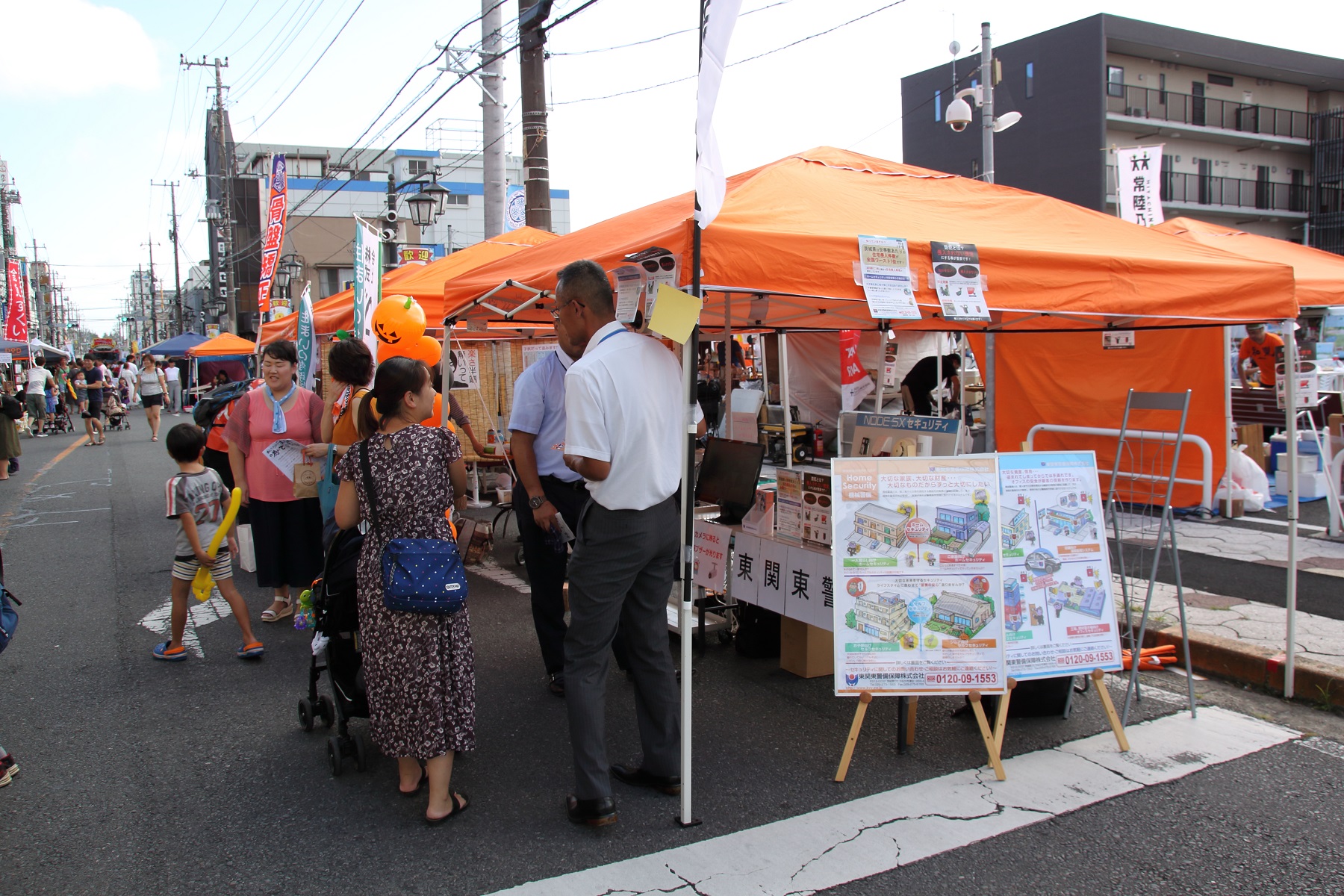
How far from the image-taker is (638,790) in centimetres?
351

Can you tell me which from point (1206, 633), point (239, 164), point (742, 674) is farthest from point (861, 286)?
point (239, 164)

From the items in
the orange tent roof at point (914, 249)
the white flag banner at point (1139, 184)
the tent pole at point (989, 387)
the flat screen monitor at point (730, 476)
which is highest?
the white flag banner at point (1139, 184)

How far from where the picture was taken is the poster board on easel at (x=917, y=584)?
3541mm

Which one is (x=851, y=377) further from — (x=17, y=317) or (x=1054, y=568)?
(x=17, y=317)

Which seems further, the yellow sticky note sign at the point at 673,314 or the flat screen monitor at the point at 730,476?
the flat screen monitor at the point at 730,476

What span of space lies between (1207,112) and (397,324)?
33561 mm

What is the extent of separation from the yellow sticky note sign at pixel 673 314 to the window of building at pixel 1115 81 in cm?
3001

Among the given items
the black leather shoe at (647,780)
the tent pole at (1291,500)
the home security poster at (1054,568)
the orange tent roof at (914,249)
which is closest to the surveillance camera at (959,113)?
the orange tent roof at (914,249)

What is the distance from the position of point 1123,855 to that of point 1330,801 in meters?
1.11

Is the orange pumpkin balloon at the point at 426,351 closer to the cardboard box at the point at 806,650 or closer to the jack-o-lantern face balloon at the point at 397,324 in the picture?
the jack-o-lantern face balloon at the point at 397,324

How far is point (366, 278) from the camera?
6258 millimetres

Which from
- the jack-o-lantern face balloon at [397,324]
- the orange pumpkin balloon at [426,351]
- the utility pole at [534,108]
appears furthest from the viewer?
the utility pole at [534,108]

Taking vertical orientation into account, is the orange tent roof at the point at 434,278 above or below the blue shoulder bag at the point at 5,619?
above

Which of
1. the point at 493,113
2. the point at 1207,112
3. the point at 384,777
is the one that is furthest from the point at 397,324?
the point at 1207,112
